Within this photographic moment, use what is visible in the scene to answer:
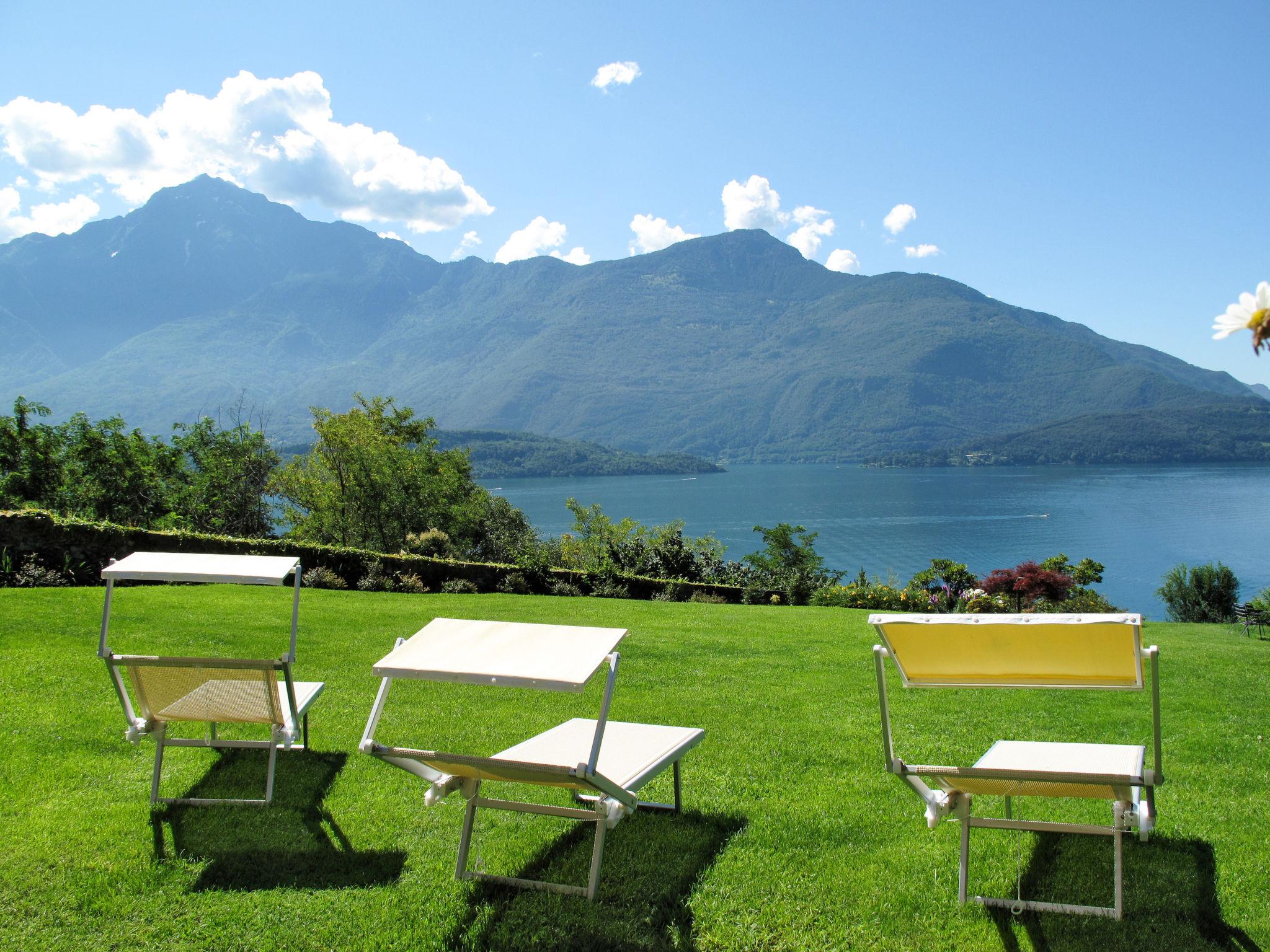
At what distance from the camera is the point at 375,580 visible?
15.9 metres

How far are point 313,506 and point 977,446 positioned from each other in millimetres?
168915

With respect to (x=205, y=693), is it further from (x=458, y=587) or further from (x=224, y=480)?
(x=224, y=480)

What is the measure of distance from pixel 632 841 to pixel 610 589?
557 inches

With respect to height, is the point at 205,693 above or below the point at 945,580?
above

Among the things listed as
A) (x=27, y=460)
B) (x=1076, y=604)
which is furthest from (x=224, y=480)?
(x=1076, y=604)

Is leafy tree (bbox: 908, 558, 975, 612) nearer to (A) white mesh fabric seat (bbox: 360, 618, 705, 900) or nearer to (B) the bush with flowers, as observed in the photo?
(B) the bush with flowers

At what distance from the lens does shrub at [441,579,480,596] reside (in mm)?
16078

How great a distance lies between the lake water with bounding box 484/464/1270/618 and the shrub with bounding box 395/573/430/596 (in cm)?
4221

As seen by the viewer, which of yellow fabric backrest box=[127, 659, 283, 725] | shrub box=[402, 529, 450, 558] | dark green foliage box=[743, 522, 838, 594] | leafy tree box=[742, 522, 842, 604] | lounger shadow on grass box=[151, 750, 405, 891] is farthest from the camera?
shrub box=[402, 529, 450, 558]

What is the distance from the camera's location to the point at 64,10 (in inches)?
454

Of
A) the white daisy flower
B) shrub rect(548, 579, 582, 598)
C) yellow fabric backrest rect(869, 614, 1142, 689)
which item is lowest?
shrub rect(548, 579, 582, 598)

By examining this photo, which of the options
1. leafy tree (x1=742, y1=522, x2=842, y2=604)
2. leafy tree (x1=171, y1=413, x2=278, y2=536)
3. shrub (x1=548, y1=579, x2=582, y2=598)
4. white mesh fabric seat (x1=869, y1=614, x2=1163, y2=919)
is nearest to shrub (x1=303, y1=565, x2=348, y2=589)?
shrub (x1=548, y1=579, x2=582, y2=598)

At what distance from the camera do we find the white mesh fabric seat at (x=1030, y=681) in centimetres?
272

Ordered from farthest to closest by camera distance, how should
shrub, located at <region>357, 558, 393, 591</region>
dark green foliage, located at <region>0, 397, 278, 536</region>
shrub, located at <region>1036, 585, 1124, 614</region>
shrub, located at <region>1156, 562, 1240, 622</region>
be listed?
dark green foliage, located at <region>0, 397, 278, 536</region>, shrub, located at <region>1156, 562, 1240, 622</region>, shrub, located at <region>1036, 585, 1124, 614</region>, shrub, located at <region>357, 558, 393, 591</region>
